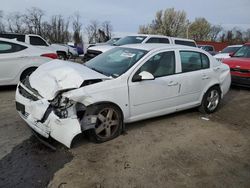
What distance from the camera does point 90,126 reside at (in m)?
3.75

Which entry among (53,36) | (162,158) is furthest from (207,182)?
(53,36)

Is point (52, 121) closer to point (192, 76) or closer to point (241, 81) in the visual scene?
point (192, 76)

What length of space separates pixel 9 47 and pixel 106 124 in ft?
Result: 15.6

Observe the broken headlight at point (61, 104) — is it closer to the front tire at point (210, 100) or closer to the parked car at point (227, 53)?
the front tire at point (210, 100)

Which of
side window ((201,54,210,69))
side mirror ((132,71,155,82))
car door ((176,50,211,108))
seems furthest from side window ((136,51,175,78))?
side window ((201,54,210,69))

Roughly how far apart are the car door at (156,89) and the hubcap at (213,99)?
3.85 feet

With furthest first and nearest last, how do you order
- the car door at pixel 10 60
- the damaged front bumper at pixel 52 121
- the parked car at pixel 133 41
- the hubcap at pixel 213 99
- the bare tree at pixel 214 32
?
the bare tree at pixel 214 32 < the parked car at pixel 133 41 < the car door at pixel 10 60 < the hubcap at pixel 213 99 < the damaged front bumper at pixel 52 121

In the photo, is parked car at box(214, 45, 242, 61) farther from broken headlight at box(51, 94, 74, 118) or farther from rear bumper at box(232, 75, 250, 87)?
broken headlight at box(51, 94, 74, 118)

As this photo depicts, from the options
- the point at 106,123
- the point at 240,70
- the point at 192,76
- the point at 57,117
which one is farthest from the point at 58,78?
the point at 240,70

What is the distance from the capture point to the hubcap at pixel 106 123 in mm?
3882

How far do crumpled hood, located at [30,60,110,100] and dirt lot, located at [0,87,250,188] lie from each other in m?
0.87

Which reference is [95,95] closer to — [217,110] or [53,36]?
[217,110]

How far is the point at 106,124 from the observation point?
3.95 m

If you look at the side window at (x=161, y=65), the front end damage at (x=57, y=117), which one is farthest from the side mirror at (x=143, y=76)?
the front end damage at (x=57, y=117)
